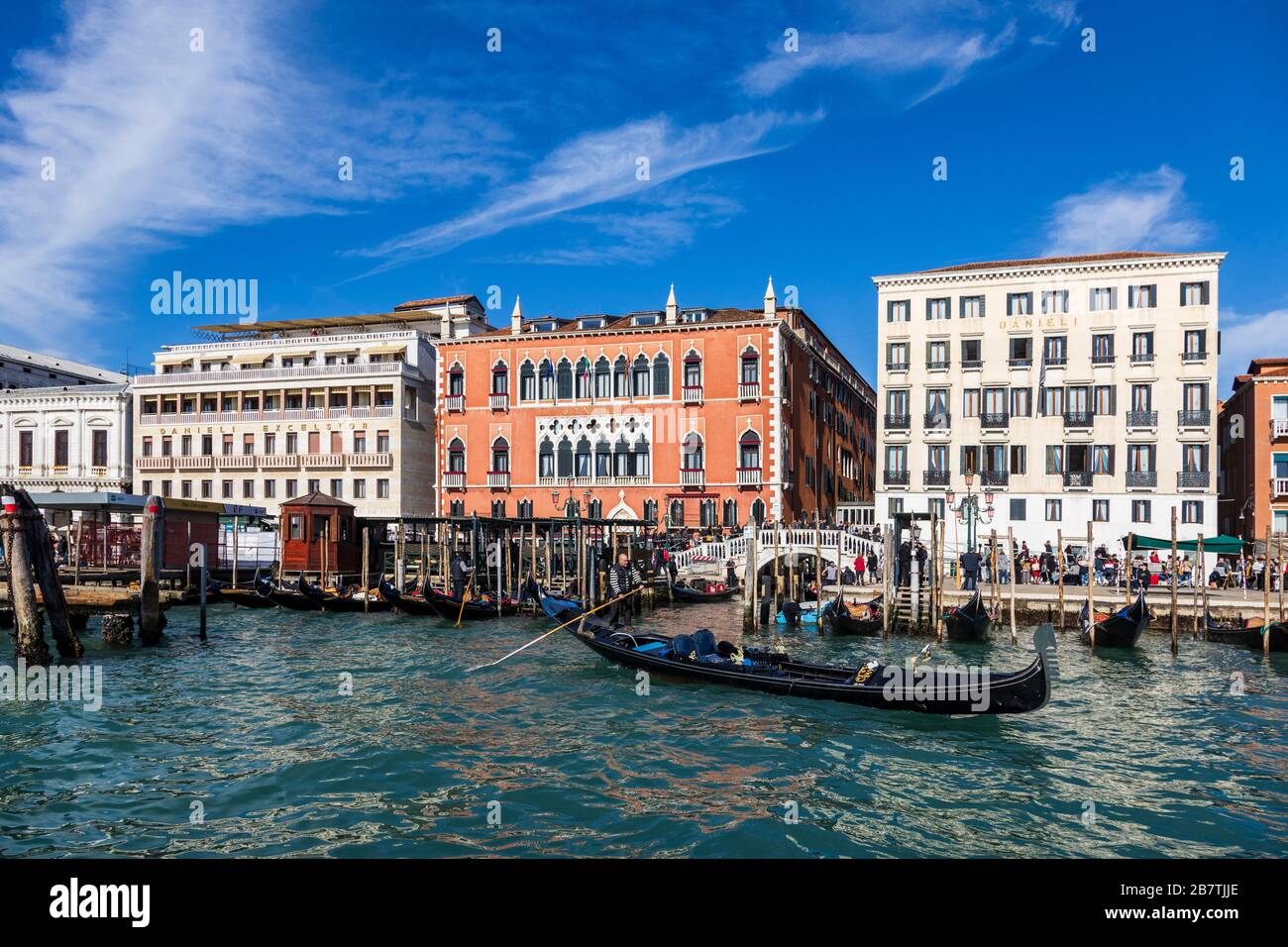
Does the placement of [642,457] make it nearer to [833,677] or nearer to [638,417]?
[638,417]

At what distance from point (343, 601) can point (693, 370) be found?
15.5 meters

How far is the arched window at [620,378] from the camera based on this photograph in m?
35.4

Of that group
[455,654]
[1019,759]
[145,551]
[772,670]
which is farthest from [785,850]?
[145,551]

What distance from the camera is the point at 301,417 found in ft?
128

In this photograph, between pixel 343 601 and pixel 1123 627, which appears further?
pixel 343 601

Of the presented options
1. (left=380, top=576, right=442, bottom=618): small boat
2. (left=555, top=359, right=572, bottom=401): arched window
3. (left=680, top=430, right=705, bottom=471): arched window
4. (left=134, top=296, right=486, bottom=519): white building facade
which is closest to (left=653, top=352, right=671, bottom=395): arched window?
(left=680, top=430, right=705, bottom=471): arched window

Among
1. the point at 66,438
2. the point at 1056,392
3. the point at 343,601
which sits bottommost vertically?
the point at 343,601

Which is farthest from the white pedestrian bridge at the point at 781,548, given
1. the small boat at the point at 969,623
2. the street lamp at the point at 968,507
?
the small boat at the point at 969,623

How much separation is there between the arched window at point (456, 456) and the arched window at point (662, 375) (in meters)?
8.22

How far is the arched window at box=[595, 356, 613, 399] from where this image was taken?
35500mm

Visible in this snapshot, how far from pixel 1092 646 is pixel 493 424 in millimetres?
24125

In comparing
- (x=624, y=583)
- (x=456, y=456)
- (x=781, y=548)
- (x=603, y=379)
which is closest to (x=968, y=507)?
(x=781, y=548)
